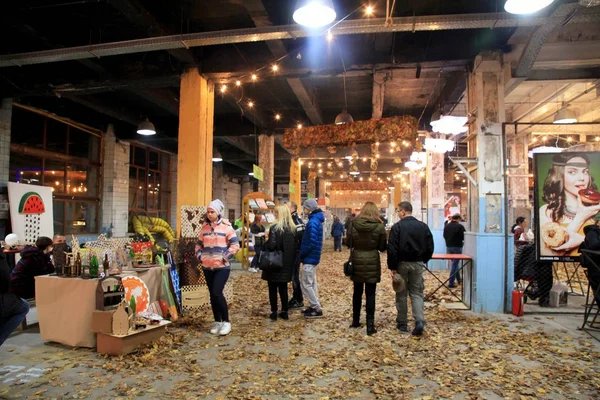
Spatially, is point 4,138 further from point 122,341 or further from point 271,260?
point 271,260

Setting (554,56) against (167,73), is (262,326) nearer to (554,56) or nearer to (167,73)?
(167,73)

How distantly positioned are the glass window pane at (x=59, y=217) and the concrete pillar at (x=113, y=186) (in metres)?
1.24

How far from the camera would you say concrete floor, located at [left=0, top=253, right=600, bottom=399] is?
3.58 m

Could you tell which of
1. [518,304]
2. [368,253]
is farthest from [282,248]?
[518,304]

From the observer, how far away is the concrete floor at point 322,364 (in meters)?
3.58

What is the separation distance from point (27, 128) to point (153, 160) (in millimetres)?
5911

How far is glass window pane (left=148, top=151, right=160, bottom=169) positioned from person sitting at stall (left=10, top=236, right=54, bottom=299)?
10363 mm

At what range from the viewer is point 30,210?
365 inches

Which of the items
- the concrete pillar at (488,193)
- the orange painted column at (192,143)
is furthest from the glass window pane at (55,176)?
the concrete pillar at (488,193)

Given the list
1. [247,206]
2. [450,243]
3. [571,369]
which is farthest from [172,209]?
[571,369]

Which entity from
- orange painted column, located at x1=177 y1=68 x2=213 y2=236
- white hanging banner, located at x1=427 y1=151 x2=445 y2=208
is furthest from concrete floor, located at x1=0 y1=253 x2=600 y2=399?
white hanging banner, located at x1=427 y1=151 x2=445 y2=208

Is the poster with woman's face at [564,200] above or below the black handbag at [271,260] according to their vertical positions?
above

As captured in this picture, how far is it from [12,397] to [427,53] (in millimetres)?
7739

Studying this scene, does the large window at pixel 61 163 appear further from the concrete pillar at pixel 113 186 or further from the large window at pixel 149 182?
the large window at pixel 149 182
